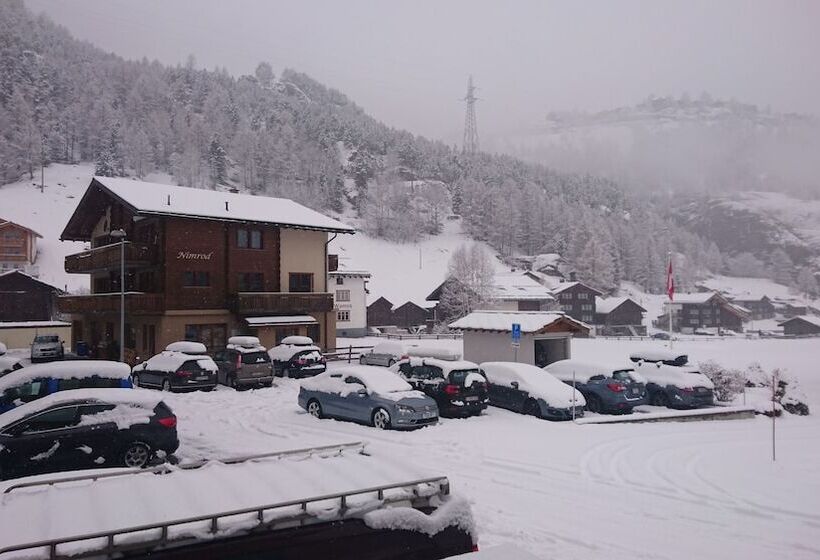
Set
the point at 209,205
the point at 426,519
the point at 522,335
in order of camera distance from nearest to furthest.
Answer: the point at 426,519
the point at 522,335
the point at 209,205

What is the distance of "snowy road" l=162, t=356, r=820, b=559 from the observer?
7867mm

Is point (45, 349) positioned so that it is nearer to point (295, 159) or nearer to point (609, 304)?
point (609, 304)

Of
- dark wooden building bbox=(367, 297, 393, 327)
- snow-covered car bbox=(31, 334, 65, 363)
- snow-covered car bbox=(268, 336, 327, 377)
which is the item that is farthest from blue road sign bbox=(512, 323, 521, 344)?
dark wooden building bbox=(367, 297, 393, 327)

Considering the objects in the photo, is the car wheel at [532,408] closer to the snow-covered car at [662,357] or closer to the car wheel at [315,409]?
the car wheel at [315,409]

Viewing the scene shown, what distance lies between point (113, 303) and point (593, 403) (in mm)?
28367

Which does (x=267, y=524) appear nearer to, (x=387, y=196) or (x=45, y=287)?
(x=45, y=287)

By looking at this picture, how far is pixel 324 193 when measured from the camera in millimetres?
138125

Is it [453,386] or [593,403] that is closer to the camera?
[453,386]

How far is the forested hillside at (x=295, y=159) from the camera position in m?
118

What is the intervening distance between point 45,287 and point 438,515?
58880 millimetres

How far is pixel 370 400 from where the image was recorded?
1558cm

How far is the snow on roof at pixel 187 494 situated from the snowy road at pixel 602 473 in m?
0.76

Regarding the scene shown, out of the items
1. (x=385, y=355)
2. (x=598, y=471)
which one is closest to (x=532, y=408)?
(x=598, y=471)

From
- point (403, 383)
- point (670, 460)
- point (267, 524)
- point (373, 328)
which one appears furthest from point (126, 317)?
point (373, 328)
